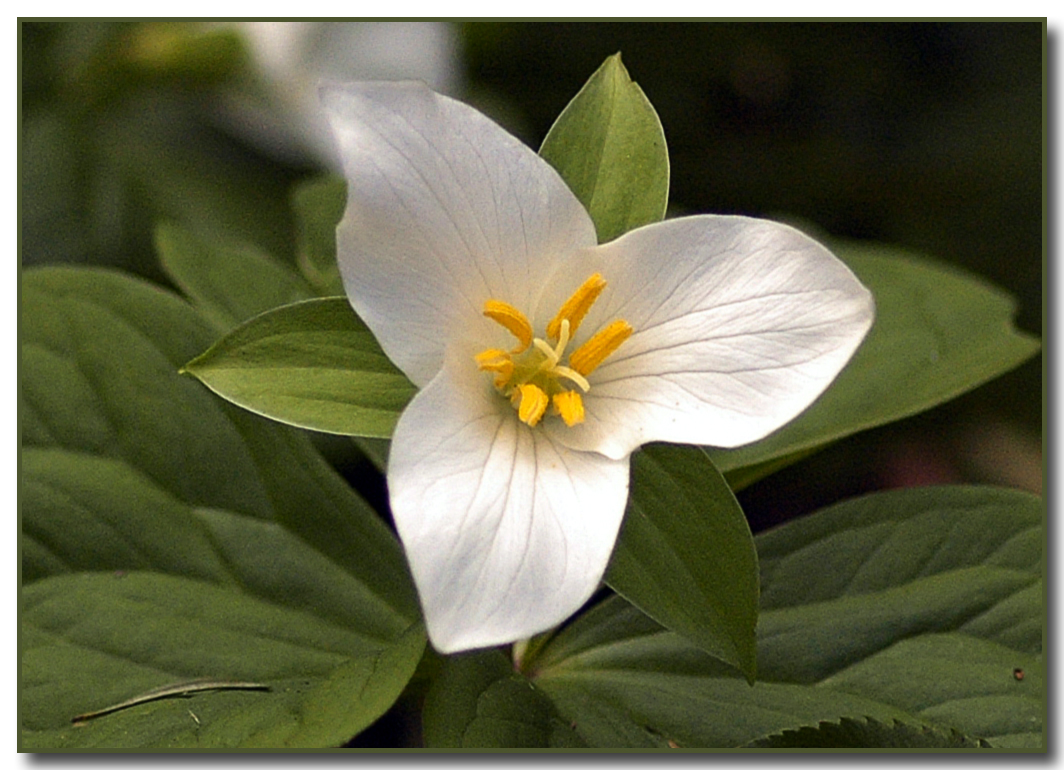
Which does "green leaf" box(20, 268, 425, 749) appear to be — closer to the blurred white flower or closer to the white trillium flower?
the white trillium flower

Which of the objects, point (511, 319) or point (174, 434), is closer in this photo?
point (511, 319)

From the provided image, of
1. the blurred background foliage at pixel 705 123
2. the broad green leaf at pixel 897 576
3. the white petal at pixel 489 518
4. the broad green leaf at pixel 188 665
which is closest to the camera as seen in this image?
the white petal at pixel 489 518

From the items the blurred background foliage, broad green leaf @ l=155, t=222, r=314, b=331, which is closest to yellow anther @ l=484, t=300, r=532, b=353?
broad green leaf @ l=155, t=222, r=314, b=331

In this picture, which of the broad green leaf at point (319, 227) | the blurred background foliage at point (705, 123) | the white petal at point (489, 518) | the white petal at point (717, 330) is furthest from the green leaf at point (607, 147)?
the blurred background foliage at point (705, 123)

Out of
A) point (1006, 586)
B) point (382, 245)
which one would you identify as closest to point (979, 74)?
point (1006, 586)

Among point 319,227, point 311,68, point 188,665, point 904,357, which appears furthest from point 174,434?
point 311,68

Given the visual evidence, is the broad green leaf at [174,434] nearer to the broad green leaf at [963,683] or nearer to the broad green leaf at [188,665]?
the broad green leaf at [188,665]

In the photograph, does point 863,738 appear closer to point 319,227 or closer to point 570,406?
point 570,406
